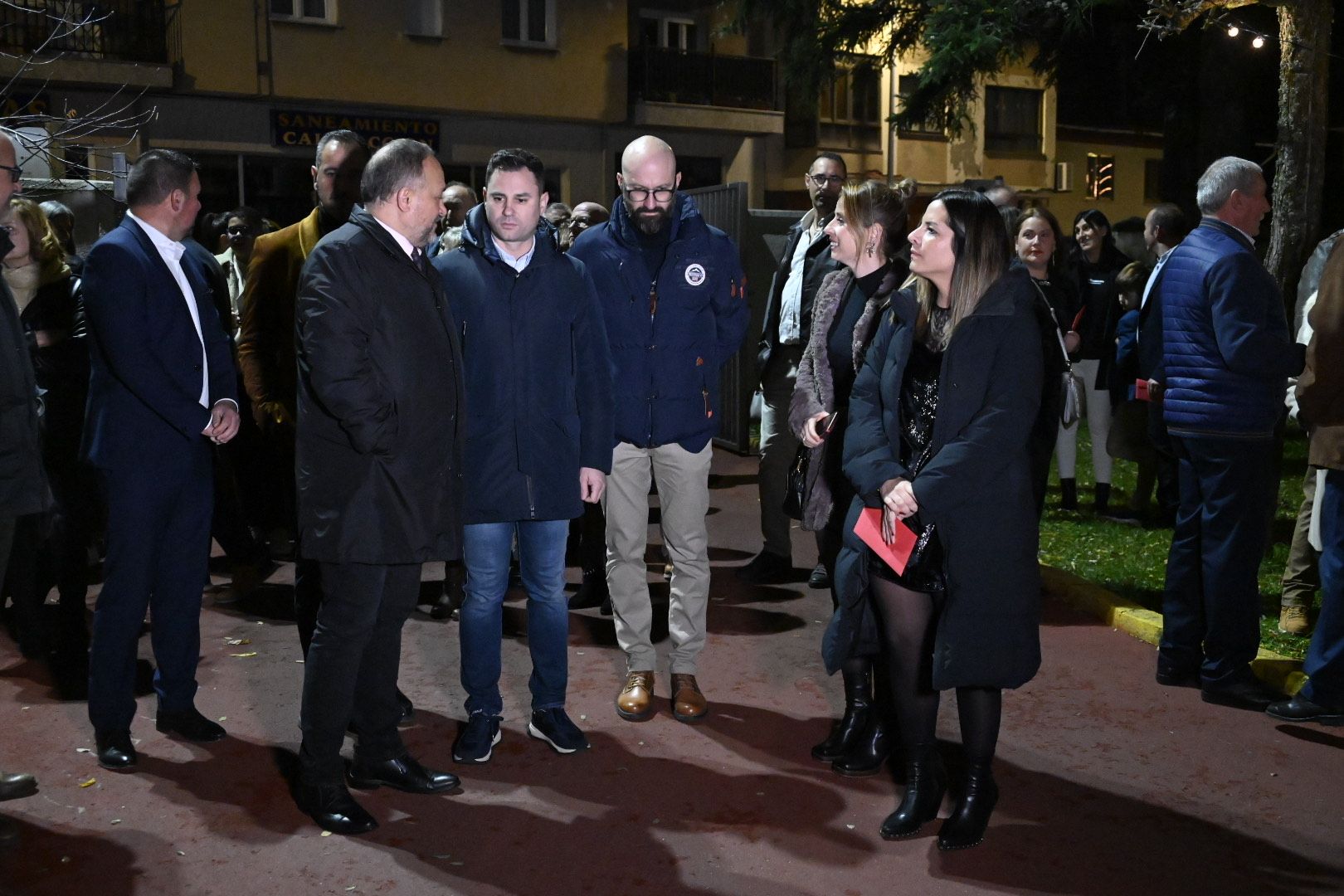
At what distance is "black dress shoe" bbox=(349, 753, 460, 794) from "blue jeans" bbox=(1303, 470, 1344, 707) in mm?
3569

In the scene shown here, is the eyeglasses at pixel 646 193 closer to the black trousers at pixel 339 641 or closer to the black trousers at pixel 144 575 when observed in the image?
the black trousers at pixel 339 641

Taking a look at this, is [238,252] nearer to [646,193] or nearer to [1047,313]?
[646,193]

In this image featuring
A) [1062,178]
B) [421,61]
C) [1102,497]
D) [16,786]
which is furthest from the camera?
[1062,178]

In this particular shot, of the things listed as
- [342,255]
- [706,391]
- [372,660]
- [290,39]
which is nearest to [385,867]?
[372,660]

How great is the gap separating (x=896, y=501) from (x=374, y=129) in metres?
22.9

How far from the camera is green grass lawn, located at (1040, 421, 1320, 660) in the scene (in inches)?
296

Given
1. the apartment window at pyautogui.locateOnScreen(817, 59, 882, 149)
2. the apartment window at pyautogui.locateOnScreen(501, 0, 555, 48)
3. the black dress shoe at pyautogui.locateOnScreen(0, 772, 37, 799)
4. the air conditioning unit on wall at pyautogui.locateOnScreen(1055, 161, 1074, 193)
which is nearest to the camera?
the black dress shoe at pyautogui.locateOnScreen(0, 772, 37, 799)

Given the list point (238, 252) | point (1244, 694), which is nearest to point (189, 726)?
point (1244, 694)

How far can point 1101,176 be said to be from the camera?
42.6m

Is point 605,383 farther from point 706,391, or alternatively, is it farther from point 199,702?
point 199,702

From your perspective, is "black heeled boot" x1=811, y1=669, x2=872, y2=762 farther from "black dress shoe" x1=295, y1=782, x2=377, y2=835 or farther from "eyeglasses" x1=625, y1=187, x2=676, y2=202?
"eyeglasses" x1=625, y1=187, x2=676, y2=202

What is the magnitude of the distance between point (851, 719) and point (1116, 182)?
137 feet

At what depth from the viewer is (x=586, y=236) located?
225 inches

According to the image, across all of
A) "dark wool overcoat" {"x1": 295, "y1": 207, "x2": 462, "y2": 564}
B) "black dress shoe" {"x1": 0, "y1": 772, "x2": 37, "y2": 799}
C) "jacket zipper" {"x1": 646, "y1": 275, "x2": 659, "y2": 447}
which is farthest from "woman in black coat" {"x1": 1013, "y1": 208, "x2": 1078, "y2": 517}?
"black dress shoe" {"x1": 0, "y1": 772, "x2": 37, "y2": 799}
